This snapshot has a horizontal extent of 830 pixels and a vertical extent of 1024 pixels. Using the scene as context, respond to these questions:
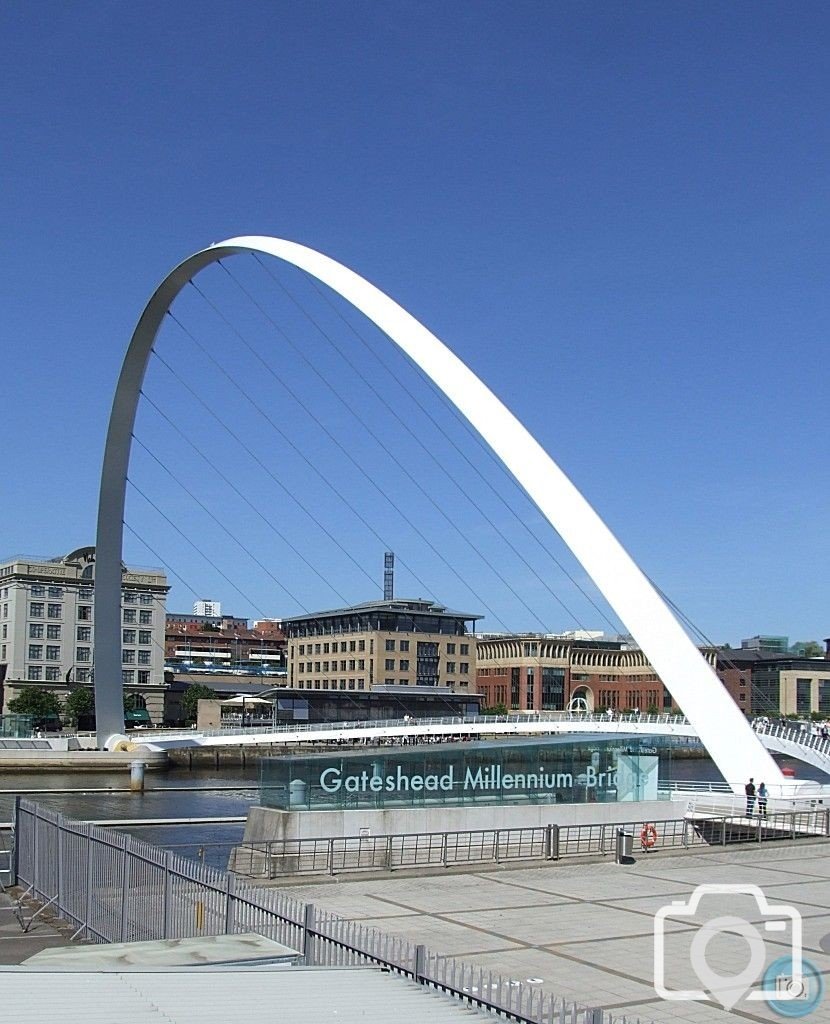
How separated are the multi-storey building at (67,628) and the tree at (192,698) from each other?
2.19 metres

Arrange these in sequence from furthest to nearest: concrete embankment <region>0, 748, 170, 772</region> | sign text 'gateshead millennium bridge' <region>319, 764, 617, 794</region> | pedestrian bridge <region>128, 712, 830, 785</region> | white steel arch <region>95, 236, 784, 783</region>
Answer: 1. concrete embankment <region>0, 748, 170, 772</region>
2. pedestrian bridge <region>128, 712, 830, 785</region>
3. white steel arch <region>95, 236, 784, 783</region>
4. sign text 'gateshead millennium bridge' <region>319, 764, 617, 794</region>

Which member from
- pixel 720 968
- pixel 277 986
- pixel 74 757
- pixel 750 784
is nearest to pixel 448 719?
pixel 74 757

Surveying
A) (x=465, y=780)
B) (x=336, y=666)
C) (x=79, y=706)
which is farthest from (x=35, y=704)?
(x=465, y=780)

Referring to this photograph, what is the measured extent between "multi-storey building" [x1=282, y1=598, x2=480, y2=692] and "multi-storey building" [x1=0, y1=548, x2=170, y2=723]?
13424 mm

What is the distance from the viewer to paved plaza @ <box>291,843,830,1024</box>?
39.7 ft

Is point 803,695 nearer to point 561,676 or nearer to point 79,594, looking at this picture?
point 561,676

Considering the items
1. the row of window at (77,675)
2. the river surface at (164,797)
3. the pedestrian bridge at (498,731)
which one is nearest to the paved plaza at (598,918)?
the river surface at (164,797)

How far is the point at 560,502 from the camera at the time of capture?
33250 millimetres

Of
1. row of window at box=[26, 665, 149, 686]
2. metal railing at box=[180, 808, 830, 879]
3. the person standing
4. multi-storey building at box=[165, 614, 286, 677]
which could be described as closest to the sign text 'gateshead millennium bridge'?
metal railing at box=[180, 808, 830, 879]

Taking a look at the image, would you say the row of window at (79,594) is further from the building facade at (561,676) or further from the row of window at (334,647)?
the building facade at (561,676)

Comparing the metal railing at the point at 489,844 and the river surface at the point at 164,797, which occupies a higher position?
the metal railing at the point at 489,844

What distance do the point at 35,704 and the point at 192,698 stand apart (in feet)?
46.8

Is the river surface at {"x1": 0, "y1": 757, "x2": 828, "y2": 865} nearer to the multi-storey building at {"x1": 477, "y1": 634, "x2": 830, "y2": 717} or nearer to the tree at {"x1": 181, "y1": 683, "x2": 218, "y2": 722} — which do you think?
the tree at {"x1": 181, "y1": 683, "x2": 218, "y2": 722}

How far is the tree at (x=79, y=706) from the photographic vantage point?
92.5 meters
